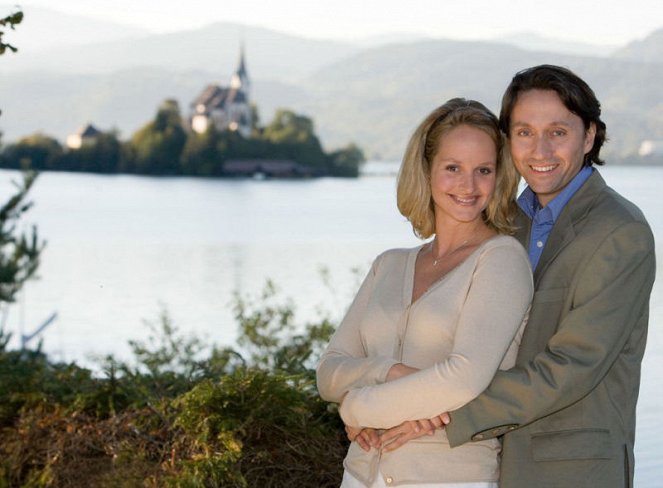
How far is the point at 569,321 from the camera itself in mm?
2498

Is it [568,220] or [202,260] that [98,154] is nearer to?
[202,260]

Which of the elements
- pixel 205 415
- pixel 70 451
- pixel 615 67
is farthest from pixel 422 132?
pixel 615 67

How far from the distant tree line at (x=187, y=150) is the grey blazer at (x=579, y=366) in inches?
2844

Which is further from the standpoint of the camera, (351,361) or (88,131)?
(88,131)

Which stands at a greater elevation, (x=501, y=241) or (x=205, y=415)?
(x=501, y=241)

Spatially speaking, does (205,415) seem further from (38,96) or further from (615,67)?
(38,96)

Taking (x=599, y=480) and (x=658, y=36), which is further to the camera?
(x=658, y=36)

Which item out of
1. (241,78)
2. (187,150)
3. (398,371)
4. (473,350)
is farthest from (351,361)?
(241,78)

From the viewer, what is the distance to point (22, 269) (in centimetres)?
1086

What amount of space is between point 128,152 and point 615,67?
106 feet

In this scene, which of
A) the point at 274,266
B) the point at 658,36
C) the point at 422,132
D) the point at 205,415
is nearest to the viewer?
the point at 422,132

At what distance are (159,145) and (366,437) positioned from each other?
74505mm

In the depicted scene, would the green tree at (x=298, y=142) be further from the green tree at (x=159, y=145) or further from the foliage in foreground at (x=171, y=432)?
the foliage in foreground at (x=171, y=432)

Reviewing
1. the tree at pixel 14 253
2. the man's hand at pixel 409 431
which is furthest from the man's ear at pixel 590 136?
the tree at pixel 14 253
